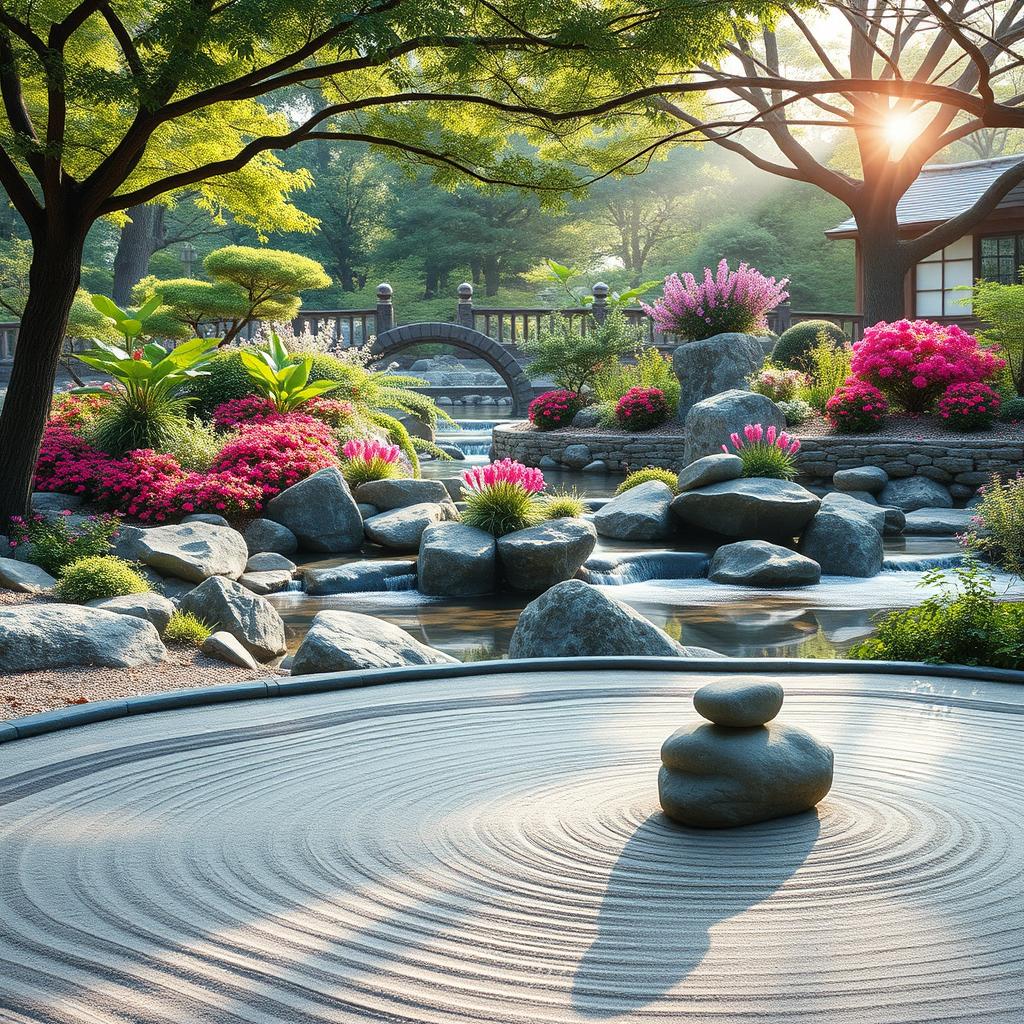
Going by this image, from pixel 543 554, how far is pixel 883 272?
13.5 m

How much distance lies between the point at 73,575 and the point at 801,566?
6.01m

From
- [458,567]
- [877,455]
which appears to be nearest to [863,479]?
[877,455]

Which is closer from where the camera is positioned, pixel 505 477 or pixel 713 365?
pixel 505 477

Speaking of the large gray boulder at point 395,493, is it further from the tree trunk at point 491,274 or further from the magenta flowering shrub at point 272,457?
the tree trunk at point 491,274

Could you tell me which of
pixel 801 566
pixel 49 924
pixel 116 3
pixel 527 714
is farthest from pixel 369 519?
pixel 49 924

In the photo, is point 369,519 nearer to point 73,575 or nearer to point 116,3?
point 73,575

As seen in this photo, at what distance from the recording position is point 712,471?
12008 mm

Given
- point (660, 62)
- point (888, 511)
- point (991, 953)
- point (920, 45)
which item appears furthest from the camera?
point (920, 45)

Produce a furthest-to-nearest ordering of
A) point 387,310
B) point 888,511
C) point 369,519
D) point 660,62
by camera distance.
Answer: point 387,310
point 888,511
point 369,519
point 660,62

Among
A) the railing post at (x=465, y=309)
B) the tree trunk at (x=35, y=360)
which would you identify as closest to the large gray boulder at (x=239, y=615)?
the tree trunk at (x=35, y=360)

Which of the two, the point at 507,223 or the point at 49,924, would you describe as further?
the point at 507,223

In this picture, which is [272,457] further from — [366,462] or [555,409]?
[555,409]

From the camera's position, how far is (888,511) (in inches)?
498

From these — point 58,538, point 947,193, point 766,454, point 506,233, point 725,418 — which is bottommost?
point 58,538
